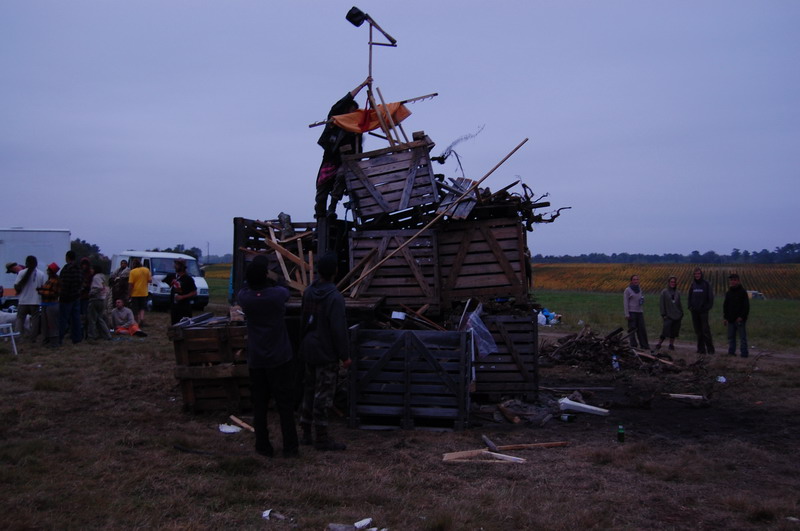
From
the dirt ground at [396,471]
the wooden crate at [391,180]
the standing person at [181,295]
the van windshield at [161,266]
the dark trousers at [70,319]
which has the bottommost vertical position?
the dirt ground at [396,471]

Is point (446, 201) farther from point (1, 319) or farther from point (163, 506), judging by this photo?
point (1, 319)

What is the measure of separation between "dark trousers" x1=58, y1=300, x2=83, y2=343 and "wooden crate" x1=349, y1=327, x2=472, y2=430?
28.5 ft

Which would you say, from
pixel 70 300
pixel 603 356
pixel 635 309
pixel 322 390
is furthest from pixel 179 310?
pixel 635 309

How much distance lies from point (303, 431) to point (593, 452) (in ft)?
9.91

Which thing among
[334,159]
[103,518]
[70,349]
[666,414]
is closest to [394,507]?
[103,518]

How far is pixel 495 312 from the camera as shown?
9.00 metres

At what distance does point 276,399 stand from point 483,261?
3952mm

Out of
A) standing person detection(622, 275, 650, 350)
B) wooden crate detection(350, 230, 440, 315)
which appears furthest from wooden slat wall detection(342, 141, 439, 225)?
standing person detection(622, 275, 650, 350)

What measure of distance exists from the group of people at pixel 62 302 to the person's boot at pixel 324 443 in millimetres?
8873

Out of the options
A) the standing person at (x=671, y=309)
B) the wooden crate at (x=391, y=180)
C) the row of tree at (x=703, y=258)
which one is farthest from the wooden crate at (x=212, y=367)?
the row of tree at (x=703, y=258)

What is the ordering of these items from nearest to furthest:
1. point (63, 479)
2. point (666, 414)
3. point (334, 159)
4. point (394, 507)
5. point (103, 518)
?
1. point (103, 518)
2. point (394, 507)
3. point (63, 479)
4. point (666, 414)
5. point (334, 159)

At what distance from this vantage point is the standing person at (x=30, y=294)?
13406 millimetres

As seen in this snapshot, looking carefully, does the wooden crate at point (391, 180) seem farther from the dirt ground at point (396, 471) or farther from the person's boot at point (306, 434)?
the person's boot at point (306, 434)

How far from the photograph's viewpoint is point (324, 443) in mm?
6586
